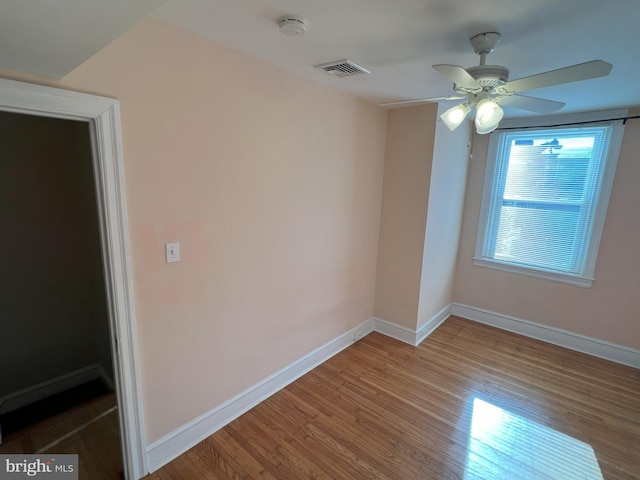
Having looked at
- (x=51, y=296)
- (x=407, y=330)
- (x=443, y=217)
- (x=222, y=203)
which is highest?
(x=222, y=203)

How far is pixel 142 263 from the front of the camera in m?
1.63

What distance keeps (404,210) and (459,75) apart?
1.82m

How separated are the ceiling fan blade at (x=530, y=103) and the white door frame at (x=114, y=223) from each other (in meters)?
1.97

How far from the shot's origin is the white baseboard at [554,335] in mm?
3078

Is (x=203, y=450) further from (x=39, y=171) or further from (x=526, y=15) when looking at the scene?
(x=526, y=15)

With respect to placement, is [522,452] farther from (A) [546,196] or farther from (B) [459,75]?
(A) [546,196]

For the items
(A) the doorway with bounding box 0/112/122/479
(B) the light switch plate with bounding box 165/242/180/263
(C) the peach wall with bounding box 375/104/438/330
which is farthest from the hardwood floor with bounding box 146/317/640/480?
(B) the light switch plate with bounding box 165/242/180/263

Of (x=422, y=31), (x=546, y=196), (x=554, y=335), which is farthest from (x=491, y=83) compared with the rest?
(x=554, y=335)

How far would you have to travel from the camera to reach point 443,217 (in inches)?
133

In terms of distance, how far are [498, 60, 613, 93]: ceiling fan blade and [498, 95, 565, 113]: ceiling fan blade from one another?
0.40 ft

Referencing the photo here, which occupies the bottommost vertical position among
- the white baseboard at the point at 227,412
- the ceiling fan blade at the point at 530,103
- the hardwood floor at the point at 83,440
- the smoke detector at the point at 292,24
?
the hardwood floor at the point at 83,440

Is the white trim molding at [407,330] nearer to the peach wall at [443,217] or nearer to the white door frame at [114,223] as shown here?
the peach wall at [443,217]

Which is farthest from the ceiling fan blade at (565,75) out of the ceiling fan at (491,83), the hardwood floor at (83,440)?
the hardwood floor at (83,440)

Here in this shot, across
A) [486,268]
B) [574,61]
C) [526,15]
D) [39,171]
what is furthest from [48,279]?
[486,268]
